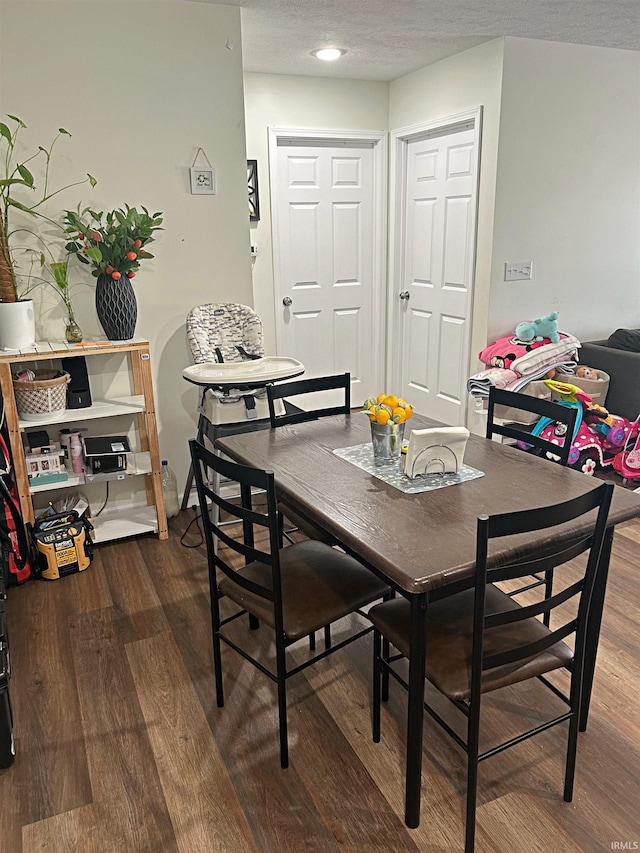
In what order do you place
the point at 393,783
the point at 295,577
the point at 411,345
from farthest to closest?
1. the point at 411,345
2. the point at 295,577
3. the point at 393,783

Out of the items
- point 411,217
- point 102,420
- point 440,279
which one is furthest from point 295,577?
point 411,217

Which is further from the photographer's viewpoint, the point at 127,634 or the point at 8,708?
the point at 127,634

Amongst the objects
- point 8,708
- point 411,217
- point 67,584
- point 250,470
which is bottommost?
point 67,584

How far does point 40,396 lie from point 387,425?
1.68 metres

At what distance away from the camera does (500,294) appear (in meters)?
4.18

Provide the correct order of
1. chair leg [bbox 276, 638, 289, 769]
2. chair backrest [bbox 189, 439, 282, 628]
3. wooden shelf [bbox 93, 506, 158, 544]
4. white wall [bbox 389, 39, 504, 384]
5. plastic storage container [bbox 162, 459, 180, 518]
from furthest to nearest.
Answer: white wall [bbox 389, 39, 504, 384] → plastic storage container [bbox 162, 459, 180, 518] → wooden shelf [bbox 93, 506, 158, 544] → chair leg [bbox 276, 638, 289, 769] → chair backrest [bbox 189, 439, 282, 628]

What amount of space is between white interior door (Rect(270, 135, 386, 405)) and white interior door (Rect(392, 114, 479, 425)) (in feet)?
0.71

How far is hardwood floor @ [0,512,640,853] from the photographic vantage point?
1653 mm

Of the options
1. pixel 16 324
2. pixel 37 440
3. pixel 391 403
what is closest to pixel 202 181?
pixel 16 324

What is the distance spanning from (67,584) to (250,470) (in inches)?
65.5

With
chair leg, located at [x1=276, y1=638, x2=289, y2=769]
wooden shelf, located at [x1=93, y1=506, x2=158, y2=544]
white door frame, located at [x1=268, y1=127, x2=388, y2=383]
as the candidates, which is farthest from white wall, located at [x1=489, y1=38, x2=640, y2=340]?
chair leg, located at [x1=276, y1=638, x2=289, y2=769]

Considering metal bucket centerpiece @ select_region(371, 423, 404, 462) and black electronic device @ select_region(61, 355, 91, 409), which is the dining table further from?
black electronic device @ select_region(61, 355, 91, 409)

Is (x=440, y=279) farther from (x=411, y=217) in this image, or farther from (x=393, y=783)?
(x=393, y=783)

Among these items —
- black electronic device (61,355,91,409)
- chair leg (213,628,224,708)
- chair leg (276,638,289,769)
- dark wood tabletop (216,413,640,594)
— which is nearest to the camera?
dark wood tabletop (216,413,640,594)
